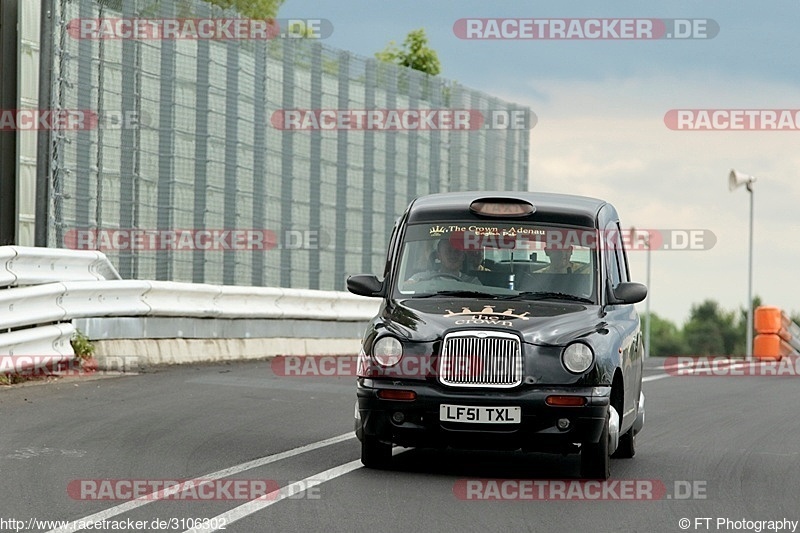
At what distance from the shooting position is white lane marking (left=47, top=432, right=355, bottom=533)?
7.48 metres

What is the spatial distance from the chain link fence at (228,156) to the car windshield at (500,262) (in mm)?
8349

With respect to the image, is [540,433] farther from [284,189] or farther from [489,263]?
[284,189]

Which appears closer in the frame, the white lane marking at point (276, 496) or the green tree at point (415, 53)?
the white lane marking at point (276, 496)

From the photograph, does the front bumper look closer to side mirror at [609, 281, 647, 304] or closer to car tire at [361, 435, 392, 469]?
car tire at [361, 435, 392, 469]

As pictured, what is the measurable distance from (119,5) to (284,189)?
4.87m

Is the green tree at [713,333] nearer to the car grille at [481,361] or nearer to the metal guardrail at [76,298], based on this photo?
the metal guardrail at [76,298]

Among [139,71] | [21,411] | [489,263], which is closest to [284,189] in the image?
[139,71]

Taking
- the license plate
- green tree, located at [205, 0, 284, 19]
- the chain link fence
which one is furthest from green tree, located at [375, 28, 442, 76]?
the license plate

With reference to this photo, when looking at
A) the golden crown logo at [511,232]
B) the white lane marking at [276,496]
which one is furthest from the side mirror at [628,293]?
the white lane marking at [276,496]

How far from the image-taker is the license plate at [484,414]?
9.25 meters

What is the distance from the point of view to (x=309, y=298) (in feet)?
72.9

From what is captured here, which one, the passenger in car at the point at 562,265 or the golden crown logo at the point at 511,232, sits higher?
the golden crown logo at the point at 511,232

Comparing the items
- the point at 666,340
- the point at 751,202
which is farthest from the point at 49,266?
the point at 666,340

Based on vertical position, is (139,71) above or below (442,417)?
above
